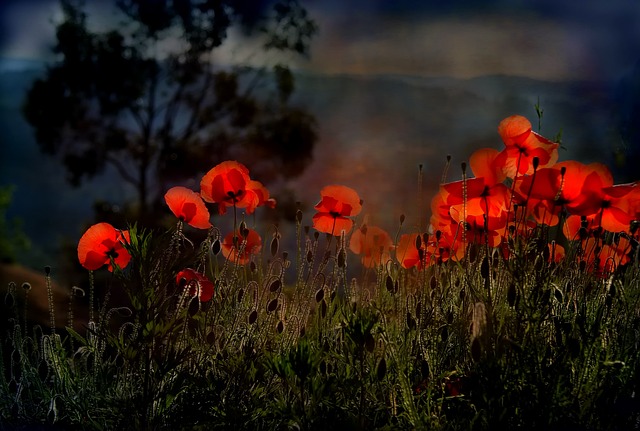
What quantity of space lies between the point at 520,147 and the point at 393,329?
0.49 metres

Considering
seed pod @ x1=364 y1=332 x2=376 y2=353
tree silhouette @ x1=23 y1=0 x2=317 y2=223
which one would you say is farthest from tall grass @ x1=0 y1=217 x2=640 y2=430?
tree silhouette @ x1=23 y1=0 x2=317 y2=223

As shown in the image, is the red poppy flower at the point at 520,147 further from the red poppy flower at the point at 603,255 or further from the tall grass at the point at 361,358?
the red poppy flower at the point at 603,255

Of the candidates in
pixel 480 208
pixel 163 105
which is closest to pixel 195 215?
pixel 480 208

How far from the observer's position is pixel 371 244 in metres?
1.93

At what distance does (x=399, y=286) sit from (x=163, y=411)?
2.12 feet

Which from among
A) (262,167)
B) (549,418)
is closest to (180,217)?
(549,418)

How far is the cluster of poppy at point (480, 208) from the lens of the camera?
1.57 metres

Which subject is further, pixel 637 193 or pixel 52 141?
pixel 52 141

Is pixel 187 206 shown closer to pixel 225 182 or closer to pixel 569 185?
pixel 225 182

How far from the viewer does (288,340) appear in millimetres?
1817

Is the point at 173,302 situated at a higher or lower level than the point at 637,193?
lower

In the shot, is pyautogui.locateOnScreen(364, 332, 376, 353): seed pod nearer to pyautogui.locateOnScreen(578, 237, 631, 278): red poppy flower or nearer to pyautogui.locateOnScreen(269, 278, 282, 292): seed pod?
pyautogui.locateOnScreen(269, 278, 282, 292): seed pod

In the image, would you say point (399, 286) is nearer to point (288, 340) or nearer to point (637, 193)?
point (288, 340)

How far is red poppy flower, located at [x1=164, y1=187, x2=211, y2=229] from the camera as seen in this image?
5.79 ft
